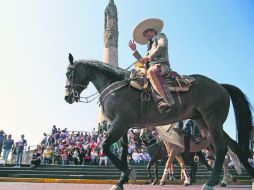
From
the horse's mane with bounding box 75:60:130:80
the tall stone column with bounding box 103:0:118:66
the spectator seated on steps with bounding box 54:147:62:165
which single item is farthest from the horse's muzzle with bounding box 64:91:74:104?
the tall stone column with bounding box 103:0:118:66

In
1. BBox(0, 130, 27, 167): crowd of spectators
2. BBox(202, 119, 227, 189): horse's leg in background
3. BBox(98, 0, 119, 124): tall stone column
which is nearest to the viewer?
BBox(202, 119, 227, 189): horse's leg in background

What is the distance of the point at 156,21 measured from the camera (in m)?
7.08

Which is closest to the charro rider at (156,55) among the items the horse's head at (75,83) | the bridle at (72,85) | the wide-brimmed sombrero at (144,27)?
the wide-brimmed sombrero at (144,27)

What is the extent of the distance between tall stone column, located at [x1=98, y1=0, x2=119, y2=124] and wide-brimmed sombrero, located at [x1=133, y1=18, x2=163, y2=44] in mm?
36919

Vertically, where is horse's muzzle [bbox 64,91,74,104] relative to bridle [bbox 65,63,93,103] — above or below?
below

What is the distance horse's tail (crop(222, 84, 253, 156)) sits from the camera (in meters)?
6.98

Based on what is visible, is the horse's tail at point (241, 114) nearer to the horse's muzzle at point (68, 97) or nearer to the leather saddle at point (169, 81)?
the leather saddle at point (169, 81)

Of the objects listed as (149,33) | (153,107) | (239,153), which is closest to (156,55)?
(149,33)

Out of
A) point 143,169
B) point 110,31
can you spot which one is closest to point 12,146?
point 143,169

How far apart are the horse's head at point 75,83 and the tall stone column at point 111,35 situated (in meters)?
38.0

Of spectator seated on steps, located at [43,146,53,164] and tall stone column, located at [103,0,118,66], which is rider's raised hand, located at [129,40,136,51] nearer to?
spectator seated on steps, located at [43,146,53,164]

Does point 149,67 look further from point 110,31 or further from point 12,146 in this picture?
point 110,31

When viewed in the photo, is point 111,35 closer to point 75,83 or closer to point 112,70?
point 75,83

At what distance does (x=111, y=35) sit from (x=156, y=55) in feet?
141
